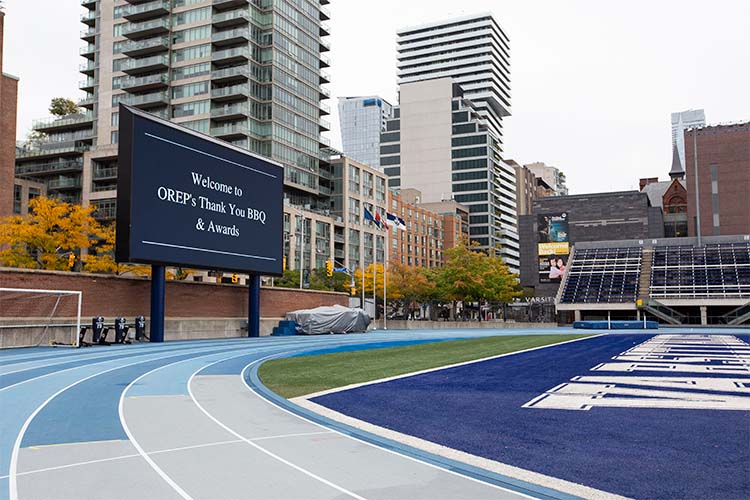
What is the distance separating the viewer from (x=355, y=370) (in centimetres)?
2070

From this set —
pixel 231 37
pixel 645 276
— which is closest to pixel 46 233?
pixel 231 37

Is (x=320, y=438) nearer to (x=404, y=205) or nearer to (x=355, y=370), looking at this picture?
(x=355, y=370)

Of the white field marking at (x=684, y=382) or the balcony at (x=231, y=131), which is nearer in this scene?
the white field marking at (x=684, y=382)

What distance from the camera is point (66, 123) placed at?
4291 inches

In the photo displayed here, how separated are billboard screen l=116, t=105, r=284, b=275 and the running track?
17.6 metres

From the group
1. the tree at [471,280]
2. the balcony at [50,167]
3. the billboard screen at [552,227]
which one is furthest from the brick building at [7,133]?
the billboard screen at [552,227]

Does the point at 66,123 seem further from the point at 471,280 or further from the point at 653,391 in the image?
the point at 653,391

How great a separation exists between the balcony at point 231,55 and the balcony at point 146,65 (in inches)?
303

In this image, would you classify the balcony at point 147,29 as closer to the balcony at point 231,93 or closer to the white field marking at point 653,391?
the balcony at point 231,93

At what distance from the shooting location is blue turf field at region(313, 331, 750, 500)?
7.70 m

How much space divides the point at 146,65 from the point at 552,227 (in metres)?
68.8

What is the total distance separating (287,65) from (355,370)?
87996 millimetres

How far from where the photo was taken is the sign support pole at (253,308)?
146ft

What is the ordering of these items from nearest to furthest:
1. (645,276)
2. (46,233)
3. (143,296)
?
(143,296), (46,233), (645,276)
